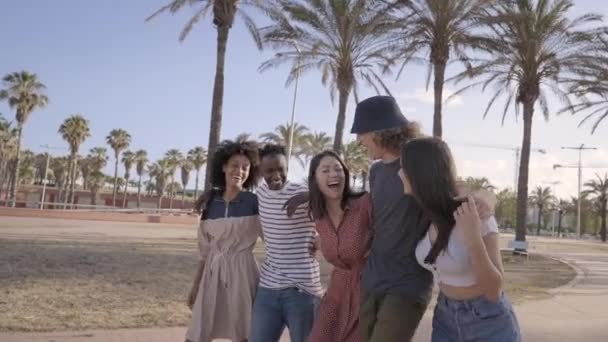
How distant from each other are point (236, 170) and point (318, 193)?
952 mm

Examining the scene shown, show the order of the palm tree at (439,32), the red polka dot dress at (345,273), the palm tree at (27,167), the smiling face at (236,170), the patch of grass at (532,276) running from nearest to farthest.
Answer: the red polka dot dress at (345,273) → the smiling face at (236,170) → the patch of grass at (532,276) → the palm tree at (439,32) → the palm tree at (27,167)

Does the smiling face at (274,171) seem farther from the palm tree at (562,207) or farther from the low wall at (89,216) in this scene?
the palm tree at (562,207)

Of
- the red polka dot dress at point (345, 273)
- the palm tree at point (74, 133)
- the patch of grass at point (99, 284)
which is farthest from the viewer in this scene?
the palm tree at point (74, 133)

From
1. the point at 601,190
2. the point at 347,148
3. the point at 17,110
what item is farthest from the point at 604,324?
the point at 601,190

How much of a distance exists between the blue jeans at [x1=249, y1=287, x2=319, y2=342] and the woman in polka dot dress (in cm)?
31

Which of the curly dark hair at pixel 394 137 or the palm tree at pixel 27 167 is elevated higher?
the palm tree at pixel 27 167

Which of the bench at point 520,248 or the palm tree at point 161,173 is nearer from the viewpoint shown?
the bench at point 520,248

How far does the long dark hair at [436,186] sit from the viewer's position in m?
2.24

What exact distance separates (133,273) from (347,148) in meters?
37.4

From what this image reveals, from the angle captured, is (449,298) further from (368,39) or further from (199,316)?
(368,39)

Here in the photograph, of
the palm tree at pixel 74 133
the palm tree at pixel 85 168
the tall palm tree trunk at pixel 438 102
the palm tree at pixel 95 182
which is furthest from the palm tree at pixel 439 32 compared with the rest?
the palm tree at pixel 85 168

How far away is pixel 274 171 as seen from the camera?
3.59 metres

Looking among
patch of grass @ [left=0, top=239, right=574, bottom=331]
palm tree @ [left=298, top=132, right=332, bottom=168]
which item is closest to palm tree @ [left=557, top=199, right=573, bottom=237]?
palm tree @ [left=298, top=132, right=332, bottom=168]

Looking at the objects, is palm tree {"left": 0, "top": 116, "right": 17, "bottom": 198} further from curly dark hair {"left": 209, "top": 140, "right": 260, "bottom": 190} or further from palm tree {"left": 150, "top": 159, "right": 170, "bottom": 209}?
curly dark hair {"left": 209, "top": 140, "right": 260, "bottom": 190}
